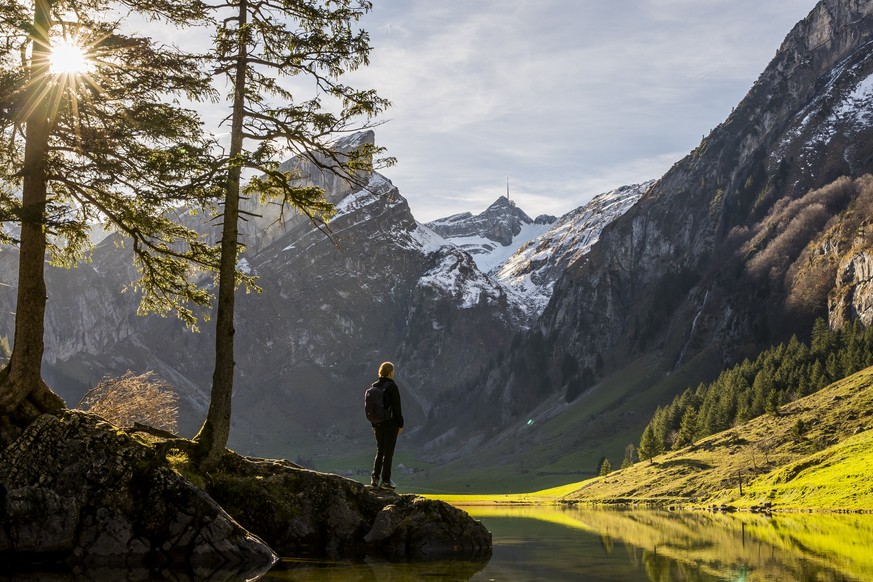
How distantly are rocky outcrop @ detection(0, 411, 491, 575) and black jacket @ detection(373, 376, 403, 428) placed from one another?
3393mm

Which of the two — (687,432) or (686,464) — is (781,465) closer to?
(686,464)

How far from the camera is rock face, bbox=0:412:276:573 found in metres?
20.2

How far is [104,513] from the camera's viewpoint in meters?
20.8

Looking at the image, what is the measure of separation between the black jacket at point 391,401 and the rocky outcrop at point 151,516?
3.39 meters

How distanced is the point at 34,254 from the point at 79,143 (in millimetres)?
3499

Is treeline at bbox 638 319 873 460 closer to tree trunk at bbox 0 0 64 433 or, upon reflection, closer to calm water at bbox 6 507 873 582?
calm water at bbox 6 507 873 582

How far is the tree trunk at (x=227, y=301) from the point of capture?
2511 cm

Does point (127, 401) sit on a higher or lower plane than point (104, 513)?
higher

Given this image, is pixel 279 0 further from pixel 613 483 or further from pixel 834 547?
pixel 613 483

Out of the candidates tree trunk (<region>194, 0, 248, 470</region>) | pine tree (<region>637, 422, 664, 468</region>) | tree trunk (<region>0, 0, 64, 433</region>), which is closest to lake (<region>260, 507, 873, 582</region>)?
tree trunk (<region>194, 0, 248, 470</region>)

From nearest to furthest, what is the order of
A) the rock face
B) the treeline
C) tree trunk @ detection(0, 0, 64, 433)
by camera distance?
the rock face, tree trunk @ detection(0, 0, 64, 433), the treeline

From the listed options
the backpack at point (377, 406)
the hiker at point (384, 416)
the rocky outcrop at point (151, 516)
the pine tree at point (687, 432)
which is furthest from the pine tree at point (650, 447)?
the rocky outcrop at point (151, 516)

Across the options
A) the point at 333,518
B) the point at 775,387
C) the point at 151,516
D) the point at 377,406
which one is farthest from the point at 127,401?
the point at 775,387

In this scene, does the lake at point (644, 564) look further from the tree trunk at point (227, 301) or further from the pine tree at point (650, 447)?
the pine tree at point (650, 447)
